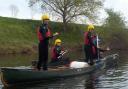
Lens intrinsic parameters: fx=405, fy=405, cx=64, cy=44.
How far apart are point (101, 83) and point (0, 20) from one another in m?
37.3

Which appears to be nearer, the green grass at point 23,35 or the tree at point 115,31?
the green grass at point 23,35

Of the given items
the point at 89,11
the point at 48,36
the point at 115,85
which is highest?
the point at 89,11

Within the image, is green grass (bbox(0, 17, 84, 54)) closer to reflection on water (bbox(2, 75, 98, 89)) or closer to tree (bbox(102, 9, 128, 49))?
tree (bbox(102, 9, 128, 49))

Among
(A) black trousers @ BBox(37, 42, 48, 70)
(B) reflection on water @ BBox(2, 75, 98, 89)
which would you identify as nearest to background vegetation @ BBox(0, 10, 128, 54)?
(B) reflection on water @ BBox(2, 75, 98, 89)

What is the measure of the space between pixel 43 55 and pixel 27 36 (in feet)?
109

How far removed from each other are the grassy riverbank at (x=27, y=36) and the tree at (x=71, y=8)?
2.22 m

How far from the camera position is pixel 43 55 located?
63.7 feet

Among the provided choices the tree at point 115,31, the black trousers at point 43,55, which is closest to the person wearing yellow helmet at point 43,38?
the black trousers at point 43,55

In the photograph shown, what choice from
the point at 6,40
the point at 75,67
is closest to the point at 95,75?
the point at 75,67

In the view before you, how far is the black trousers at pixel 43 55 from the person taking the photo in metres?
19.2

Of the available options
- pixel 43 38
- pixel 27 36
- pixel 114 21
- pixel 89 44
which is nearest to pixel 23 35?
pixel 27 36

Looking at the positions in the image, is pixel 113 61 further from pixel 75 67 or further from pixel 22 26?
pixel 22 26

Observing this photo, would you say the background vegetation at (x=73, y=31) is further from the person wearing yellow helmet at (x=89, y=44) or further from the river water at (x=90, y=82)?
the river water at (x=90, y=82)

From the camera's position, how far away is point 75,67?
21.9 m
